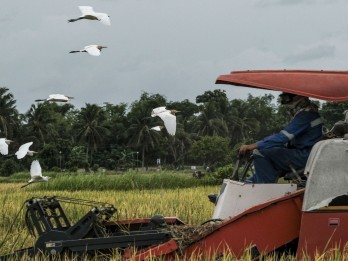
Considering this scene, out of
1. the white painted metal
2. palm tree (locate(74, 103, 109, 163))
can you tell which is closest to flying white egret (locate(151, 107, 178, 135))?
the white painted metal

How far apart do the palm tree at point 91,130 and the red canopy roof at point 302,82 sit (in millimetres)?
81022

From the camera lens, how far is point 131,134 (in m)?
88.2

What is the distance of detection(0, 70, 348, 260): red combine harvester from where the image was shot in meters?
5.29

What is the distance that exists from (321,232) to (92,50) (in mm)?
5237

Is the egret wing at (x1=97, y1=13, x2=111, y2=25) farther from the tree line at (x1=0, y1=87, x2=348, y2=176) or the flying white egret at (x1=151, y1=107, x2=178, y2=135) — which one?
the tree line at (x1=0, y1=87, x2=348, y2=176)

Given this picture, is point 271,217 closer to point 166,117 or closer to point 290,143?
point 290,143

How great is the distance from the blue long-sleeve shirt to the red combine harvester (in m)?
0.24

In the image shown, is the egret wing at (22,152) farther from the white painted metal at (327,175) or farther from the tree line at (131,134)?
the tree line at (131,134)

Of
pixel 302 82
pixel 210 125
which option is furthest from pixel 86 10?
pixel 210 125

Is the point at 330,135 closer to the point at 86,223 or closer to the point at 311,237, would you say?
the point at 311,237

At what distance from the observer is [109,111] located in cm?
10631

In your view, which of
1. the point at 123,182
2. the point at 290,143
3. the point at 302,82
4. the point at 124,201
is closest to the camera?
the point at 302,82

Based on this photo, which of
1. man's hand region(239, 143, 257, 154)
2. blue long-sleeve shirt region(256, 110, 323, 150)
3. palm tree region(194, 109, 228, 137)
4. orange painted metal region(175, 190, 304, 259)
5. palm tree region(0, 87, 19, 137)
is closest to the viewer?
orange painted metal region(175, 190, 304, 259)

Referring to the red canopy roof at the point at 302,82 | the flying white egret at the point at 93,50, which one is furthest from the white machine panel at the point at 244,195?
the flying white egret at the point at 93,50
